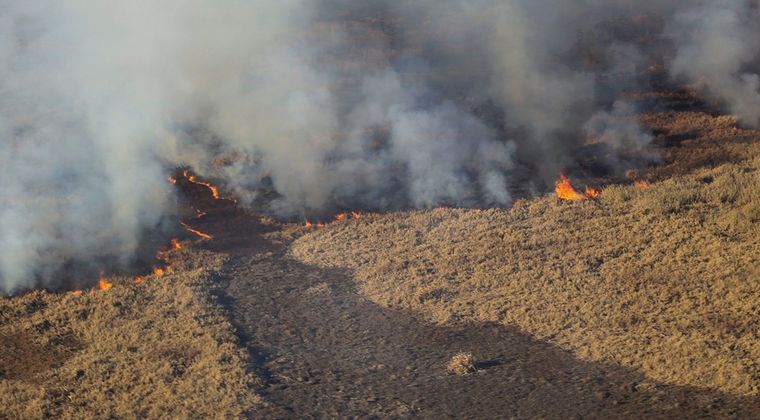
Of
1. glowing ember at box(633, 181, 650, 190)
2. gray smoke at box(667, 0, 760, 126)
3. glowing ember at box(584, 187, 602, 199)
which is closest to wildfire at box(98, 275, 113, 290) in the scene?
glowing ember at box(584, 187, 602, 199)

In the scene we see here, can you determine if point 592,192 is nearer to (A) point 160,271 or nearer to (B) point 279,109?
(B) point 279,109

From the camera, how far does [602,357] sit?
10938 millimetres

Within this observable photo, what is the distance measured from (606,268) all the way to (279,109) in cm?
944

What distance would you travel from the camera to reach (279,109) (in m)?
19.6

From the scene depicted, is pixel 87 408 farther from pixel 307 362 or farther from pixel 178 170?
pixel 178 170

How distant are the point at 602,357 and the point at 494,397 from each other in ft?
6.07

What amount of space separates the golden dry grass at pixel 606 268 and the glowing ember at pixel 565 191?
17.5 inches

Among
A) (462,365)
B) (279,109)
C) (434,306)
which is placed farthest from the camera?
(279,109)

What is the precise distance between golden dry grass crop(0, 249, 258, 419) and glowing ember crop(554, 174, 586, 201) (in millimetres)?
7355

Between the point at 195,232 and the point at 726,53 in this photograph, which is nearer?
the point at 195,232

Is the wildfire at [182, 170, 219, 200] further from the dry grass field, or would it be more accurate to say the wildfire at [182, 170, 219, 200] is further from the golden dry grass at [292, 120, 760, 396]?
Result: the golden dry grass at [292, 120, 760, 396]

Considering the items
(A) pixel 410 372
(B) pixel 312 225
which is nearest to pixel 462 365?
(A) pixel 410 372

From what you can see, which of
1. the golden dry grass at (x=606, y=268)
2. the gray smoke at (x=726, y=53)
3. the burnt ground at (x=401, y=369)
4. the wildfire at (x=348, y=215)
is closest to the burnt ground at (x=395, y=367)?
the burnt ground at (x=401, y=369)

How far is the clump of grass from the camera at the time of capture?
10.8 meters
